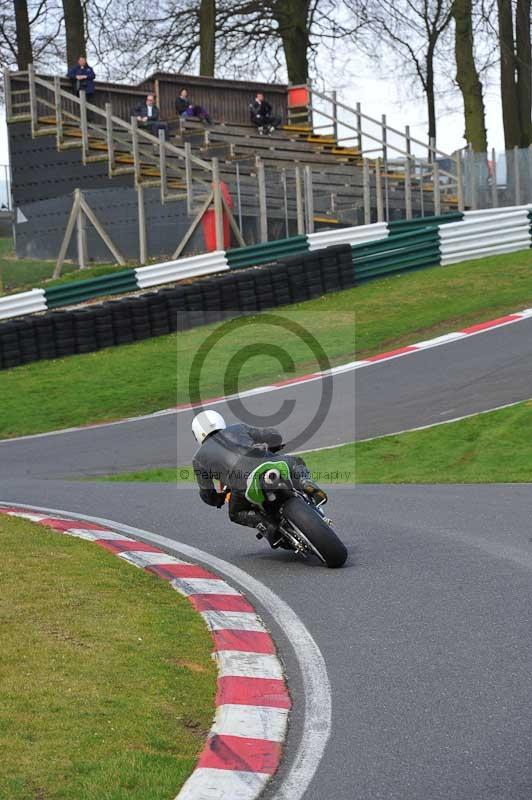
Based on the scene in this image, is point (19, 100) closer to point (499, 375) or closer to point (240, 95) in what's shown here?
point (240, 95)

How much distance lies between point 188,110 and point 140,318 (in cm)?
1253

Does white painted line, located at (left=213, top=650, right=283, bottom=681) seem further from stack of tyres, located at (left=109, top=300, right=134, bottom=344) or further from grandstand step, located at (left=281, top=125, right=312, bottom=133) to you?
grandstand step, located at (left=281, top=125, right=312, bottom=133)

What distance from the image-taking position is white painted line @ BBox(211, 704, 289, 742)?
204 inches

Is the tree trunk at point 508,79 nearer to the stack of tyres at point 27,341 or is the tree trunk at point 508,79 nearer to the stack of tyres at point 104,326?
the stack of tyres at point 104,326

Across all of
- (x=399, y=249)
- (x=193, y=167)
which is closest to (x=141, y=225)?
(x=193, y=167)

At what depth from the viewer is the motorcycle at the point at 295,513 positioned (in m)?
8.49

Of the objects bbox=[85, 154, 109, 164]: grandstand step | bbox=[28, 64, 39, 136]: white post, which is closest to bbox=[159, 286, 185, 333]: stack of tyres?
bbox=[85, 154, 109, 164]: grandstand step

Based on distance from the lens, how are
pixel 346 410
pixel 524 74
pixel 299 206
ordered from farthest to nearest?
1. pixel 524 74
2. pixel 299 206
3. pixel 346 410

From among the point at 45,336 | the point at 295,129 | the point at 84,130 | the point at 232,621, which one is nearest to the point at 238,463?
the point at 232,621

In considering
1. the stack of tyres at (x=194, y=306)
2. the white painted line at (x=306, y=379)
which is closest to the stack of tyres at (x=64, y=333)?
the stack of tyres at (x=194, y=306)

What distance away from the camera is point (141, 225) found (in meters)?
26.9

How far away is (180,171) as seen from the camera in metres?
26.9

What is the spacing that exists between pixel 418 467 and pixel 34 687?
26.2 feet

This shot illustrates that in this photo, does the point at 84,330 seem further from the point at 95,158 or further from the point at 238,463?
the point at 238,463
